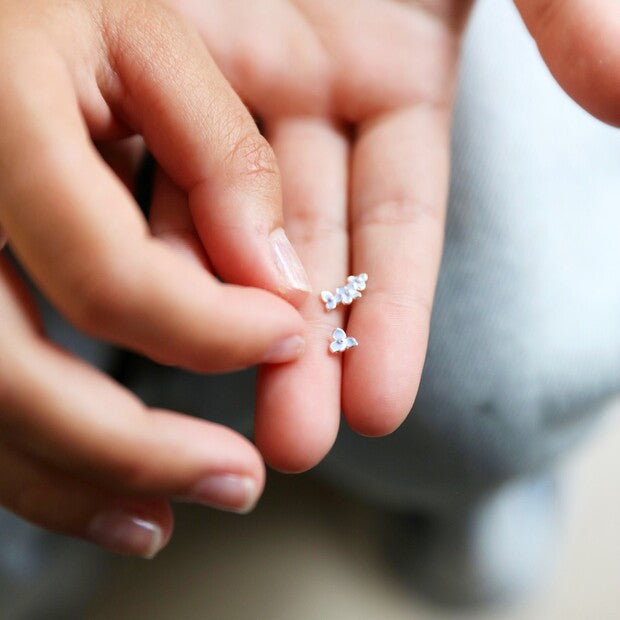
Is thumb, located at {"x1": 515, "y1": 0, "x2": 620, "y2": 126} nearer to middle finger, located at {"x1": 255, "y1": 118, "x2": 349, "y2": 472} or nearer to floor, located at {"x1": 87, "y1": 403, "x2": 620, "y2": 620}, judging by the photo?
middle finger, located at {"x1": 255, "y1": 118, "x2": 349, "y2": 472}

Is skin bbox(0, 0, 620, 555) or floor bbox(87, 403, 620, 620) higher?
skin bbox(0, 0, 620, 555)

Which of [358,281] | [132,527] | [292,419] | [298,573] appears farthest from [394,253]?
[298,573]

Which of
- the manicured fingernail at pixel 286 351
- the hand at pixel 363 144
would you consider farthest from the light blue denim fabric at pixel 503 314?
the manicured fingernail at pixel 286 351

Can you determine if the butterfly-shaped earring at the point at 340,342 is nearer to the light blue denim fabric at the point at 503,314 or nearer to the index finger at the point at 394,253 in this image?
the index finger at the point at 394,253

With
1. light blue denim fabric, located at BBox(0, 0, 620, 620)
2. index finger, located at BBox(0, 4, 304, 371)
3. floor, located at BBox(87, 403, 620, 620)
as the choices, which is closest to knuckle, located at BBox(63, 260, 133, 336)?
index finger, located at BBox(0, 4, 304, 371)

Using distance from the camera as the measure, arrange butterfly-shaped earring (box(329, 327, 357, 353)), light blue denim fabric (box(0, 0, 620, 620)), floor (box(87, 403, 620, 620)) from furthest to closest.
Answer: floor (box(87, 403, 620, 620))
light blue denim fabric (box(0, 0, 620, 620))
butterfly-shaped earring (box(329, 327, 357, 353))

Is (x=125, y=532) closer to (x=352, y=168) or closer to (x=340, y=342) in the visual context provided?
(x=340, y=342)

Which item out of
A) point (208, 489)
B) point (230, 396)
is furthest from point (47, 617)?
point (208, 489)
